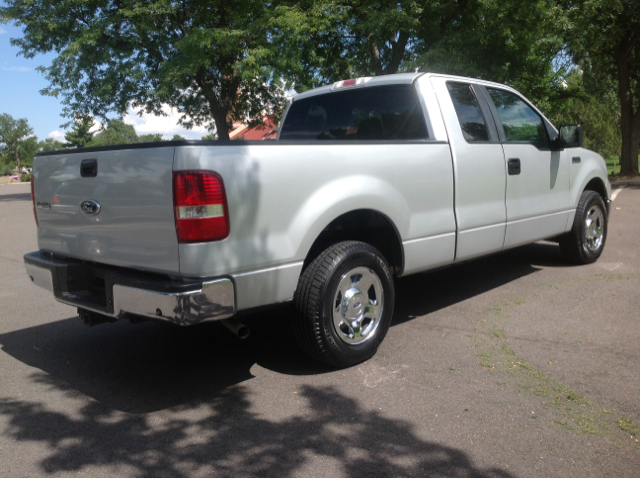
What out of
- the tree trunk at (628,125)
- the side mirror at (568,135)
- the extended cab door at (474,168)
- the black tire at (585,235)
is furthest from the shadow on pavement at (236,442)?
the tree trunk at (628,125)

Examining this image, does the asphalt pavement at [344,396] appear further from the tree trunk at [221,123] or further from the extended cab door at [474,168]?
the tree trunk at [221,123]

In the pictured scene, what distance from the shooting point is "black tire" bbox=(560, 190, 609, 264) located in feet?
21.7

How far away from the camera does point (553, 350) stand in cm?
428

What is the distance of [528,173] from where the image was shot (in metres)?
5.69

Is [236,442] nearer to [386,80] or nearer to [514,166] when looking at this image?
[386,80]

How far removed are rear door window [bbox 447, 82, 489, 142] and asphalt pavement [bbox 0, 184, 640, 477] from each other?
1.55 m

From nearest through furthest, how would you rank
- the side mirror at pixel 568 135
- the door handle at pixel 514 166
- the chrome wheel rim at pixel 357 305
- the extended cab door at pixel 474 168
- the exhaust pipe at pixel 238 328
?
1. the exhaust pipe at pixel 238 328
2. the chrome wheel rim at pixel 357 305
3. the extended cab door at pixel 474 168
4. the door handle at pixel 514 166
5. the side mirror at pixel 568 135

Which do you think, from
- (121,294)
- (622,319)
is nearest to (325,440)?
(121,294)

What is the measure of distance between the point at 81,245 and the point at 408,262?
7.54ft

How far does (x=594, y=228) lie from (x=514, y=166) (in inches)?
85.2

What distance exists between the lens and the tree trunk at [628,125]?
20828 mm

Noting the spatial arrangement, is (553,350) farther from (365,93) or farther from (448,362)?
(365,93)

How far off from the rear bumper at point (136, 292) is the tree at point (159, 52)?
15.2 meters

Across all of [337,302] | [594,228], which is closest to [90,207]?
[337,302]
